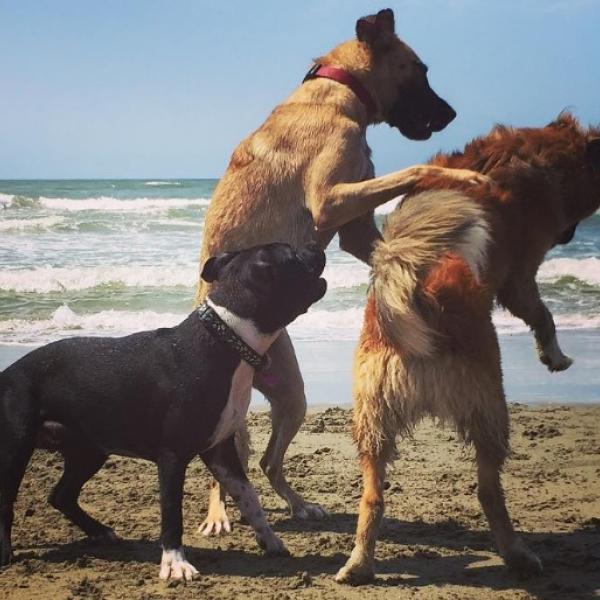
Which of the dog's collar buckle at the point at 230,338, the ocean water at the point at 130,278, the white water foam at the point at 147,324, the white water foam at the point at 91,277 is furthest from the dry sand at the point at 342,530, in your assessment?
the white water foam at the point at 91,277

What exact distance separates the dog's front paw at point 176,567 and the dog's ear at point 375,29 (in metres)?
2.64

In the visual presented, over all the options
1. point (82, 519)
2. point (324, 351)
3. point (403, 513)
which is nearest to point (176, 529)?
point (82, 519)

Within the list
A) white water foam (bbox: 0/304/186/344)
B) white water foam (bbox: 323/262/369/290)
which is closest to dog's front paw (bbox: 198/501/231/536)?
white water foam (bbox: 0/304/186/344)

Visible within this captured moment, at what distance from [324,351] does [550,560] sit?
5.83 m

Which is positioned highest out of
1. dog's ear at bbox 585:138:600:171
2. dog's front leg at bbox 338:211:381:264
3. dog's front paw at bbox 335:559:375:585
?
dog's ear at bbox 585:138:600:171

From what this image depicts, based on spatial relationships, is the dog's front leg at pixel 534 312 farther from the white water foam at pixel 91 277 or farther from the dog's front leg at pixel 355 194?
the white water foam at pixel 91 277

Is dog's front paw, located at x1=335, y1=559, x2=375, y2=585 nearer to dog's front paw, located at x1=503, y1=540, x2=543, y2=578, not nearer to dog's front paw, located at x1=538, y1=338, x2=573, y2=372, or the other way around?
dog's front paw, located at x1=503, y1=540, x2=543, y2=578

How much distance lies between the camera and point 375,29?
484cm

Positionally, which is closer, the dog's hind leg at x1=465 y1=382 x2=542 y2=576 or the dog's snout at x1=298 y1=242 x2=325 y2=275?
the dog's hind leg at x1=465 y1=382 x2=542 y2=576

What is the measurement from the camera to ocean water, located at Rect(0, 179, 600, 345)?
11625 mm

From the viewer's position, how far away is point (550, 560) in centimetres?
404

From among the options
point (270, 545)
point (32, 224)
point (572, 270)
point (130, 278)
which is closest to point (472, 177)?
point (270, 545)

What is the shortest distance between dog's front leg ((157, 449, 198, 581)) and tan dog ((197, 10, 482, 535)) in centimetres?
71

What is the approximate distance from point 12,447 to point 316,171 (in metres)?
1.84
